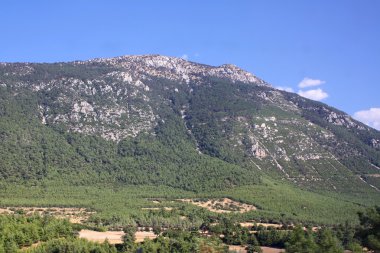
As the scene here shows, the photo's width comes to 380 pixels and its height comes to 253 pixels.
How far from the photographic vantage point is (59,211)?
14262 cm

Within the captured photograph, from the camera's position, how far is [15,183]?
174 m

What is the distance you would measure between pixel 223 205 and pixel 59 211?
175ft

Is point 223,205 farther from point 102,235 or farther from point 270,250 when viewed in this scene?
point 270,250

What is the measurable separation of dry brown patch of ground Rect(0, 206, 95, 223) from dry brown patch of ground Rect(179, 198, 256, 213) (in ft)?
130

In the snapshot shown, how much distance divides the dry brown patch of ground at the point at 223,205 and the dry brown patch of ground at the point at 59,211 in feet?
130

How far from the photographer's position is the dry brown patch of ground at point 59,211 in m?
133

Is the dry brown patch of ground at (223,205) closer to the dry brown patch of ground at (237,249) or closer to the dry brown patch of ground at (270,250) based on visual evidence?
A: the dry brown patch of ground at (270,250)

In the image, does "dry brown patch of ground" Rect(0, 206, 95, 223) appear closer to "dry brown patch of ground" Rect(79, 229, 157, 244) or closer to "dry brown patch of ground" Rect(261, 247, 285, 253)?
"dry brown patch of ground" Rect(79, 229, 157, 244)

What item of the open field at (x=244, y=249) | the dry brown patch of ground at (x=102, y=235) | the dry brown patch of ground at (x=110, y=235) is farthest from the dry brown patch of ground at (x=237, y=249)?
the dry brown patch of ground at (x=102, y=235)

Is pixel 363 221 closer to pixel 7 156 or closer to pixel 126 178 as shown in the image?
pixel 126 178

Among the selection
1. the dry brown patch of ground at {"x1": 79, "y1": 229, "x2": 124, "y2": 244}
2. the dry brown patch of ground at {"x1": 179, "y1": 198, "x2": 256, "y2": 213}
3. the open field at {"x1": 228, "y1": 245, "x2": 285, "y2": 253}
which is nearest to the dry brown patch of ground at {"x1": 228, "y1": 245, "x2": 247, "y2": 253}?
the open field at {"x1": 228, "y1": 245, "x2": 285, "y2": 253}

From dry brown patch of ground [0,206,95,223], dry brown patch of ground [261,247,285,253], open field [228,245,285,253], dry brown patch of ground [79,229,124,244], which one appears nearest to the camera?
open field [228,245,285,253]

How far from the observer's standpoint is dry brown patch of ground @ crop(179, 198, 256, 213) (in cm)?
15800

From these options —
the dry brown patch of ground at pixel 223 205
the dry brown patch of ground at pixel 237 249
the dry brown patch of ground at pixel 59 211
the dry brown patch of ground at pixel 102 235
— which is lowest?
the dry brown patch of ground at pixel 102 235
